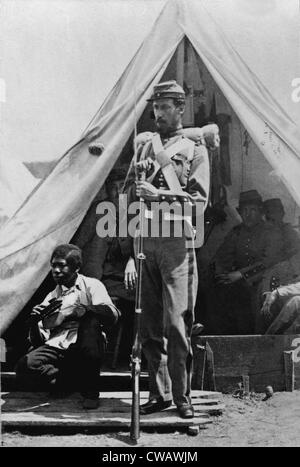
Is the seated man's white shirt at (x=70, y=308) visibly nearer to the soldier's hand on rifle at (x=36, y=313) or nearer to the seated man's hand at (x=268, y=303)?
the soldier's hand on rifle at (x=36, y=313)

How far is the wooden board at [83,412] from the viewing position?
5152mm

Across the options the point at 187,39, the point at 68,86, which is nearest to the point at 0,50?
the point at 68,86

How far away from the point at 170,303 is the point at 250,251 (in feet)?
2.76

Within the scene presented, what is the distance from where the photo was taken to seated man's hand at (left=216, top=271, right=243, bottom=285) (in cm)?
574

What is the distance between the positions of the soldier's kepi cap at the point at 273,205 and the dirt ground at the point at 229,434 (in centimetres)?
140

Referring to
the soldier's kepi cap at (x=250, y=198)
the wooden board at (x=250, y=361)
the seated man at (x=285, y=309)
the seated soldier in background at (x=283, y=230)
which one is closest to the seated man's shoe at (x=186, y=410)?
the wooden board at (x=250, y=361)

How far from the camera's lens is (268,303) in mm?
5672

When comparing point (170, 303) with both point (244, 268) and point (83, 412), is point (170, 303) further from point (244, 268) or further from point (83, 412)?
point (83, 412)

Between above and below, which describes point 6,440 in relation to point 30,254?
below

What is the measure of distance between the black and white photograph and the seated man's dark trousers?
0.01m

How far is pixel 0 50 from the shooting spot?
5770 millimetres

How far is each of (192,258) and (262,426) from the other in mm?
1271
